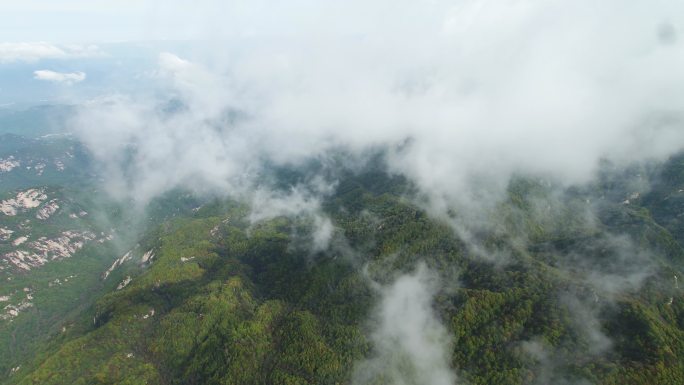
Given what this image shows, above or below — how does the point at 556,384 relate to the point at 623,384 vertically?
below

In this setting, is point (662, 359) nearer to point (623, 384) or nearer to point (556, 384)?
point (623, 384)

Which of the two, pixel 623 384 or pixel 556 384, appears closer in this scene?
pixel 623 384

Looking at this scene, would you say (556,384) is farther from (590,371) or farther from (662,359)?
(662,359)

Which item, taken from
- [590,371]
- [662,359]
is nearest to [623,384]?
[590,371]

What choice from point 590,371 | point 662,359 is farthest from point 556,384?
point 662,359

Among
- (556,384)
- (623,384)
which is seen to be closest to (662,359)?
(623,384)

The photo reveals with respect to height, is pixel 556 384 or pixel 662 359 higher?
pixel 662 359

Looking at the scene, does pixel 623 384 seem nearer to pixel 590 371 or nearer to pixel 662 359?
pixel 590 371
